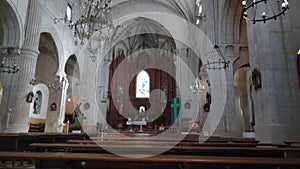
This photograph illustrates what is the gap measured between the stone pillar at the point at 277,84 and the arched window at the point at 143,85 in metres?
21.8

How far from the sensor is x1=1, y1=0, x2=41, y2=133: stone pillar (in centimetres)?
967

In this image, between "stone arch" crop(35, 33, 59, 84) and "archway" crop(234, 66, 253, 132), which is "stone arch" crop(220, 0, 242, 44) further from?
"stone arch" crop(35, 33, 59, 84)

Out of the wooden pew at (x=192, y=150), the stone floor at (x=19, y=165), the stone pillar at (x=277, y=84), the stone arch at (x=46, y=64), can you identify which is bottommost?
the stone floor at (x=19, y=165)

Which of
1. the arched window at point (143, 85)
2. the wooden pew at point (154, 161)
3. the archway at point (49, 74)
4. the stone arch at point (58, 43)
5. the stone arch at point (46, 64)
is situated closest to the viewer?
the wooden pew at point (154, 161)

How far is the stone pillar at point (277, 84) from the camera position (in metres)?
5.19

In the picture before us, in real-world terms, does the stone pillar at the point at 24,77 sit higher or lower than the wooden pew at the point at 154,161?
higher

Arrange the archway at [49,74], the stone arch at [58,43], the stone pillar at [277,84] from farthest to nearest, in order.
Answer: the archway at [49,74]
the stone arch at [58,43]
the stone pillar at [277,84]

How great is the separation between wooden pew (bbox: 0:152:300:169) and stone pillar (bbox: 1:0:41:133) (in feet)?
27.0

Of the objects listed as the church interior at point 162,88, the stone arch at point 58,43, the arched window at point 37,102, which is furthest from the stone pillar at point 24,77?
the arched window at point 37,102

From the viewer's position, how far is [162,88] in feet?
88.7

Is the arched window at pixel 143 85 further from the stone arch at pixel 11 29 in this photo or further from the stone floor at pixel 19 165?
the stone floor at pixel 19 165

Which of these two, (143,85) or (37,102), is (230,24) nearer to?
(37,102)

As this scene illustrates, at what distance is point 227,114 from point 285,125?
4270 millimetres

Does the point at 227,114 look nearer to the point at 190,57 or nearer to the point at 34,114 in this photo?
the point at 190,57
